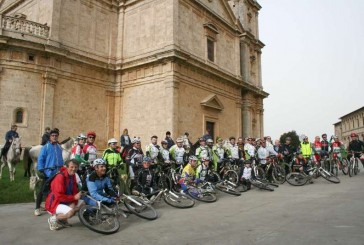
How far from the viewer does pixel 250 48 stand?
33.5m

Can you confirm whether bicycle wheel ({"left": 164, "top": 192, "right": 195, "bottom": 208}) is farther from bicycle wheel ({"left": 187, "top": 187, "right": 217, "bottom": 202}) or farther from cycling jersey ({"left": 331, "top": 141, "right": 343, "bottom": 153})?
cycling jersey ({"left": 331, "top": 141, "right": 343, "bottom": 153})

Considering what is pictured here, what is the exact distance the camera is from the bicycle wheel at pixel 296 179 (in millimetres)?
11959

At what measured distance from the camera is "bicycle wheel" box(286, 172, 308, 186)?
39.2ft

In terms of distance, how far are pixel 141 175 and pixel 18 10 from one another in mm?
22700

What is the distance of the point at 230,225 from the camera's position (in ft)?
20.5

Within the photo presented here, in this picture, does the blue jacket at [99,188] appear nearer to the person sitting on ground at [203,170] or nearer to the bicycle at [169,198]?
the bicycle at [169,198]

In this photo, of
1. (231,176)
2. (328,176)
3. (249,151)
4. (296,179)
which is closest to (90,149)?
(231,176)

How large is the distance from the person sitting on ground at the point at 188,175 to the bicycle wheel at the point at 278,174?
416 centimetres

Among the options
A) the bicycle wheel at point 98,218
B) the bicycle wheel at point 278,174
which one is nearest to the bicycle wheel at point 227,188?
the bicycle wheel at point 278,174

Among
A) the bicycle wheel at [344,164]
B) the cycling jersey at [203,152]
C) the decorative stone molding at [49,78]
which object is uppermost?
the decorative stone molding at [49,78]

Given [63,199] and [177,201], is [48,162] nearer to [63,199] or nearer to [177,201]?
[63,199]

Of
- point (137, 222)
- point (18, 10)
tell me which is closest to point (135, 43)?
point (18, 10)

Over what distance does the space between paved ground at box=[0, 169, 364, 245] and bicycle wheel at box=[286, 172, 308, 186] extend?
2.76 metres

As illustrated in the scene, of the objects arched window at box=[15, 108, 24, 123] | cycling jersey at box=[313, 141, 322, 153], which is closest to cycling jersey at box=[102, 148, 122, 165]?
cycling jersey at box=[313, 141, 322, 153]
